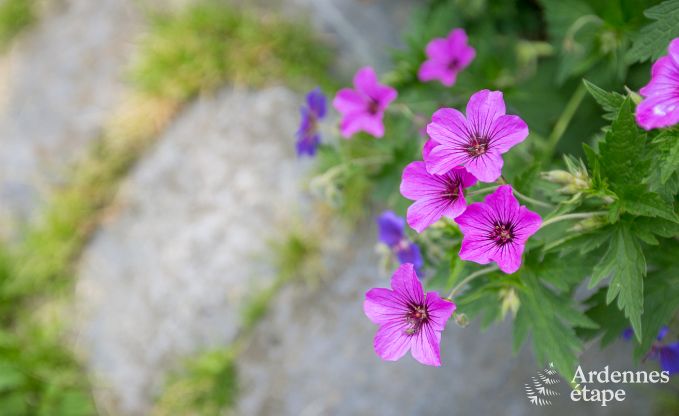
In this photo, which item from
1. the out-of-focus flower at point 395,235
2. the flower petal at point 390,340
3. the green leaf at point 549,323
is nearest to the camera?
the flower petal at point 390,340

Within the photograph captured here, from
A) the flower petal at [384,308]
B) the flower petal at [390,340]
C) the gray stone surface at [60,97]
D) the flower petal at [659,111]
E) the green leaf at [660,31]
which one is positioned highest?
the gray stone surface at [60,97]

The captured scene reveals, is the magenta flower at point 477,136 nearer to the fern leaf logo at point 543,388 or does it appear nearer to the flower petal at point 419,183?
the flower petal at point 419,183

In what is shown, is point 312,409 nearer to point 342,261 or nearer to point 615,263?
point 342,261

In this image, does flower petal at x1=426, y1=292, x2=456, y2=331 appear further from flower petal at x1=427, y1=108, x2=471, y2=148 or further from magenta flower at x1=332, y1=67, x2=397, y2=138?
magenta flower at x1=332, y1=67, x2=397, y2=138

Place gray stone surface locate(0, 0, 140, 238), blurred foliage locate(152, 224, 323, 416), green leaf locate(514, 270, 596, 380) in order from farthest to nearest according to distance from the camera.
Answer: gray stone surface locate(0, 0, 140, 238) → blurred foliage locate(152, 224, 323, 416) → green leaf locate(514, 270, 596, 380)

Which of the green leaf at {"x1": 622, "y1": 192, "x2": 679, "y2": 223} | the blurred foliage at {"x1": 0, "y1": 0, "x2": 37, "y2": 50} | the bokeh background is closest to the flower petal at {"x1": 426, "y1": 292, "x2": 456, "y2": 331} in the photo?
the green leaf at {"x1": 622, "y1": 192, "x2": 679, "y2": 223}

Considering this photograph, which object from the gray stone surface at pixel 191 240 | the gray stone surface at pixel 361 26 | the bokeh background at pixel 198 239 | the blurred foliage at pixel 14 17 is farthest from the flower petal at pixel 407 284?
the blurred foliage at pixel 14 17
